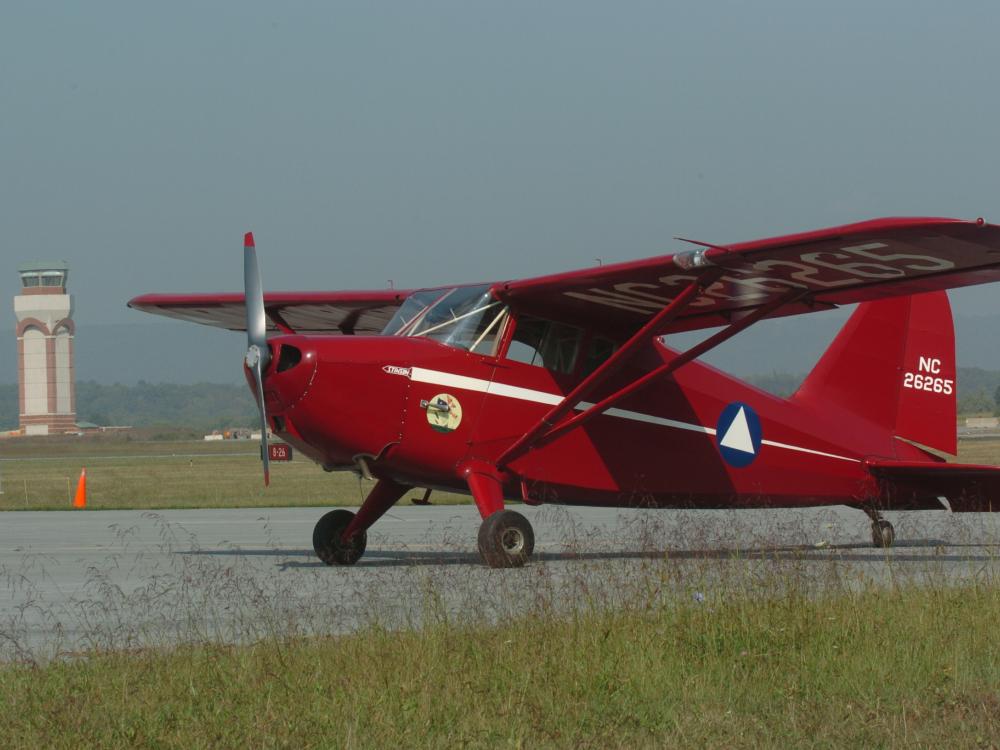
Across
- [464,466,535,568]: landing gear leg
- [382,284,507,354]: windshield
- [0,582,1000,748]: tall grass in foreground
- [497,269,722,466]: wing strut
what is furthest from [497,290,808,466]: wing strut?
[0,582,1000,748]: tall grass in foreground

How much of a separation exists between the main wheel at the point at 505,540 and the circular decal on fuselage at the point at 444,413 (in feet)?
2.93

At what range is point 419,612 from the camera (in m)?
9.12

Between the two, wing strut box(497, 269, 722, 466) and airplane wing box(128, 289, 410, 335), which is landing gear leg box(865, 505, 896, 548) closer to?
wing strut box(497, 269, 722, 466)

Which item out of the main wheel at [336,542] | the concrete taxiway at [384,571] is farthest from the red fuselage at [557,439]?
the main wheel at [336,542]

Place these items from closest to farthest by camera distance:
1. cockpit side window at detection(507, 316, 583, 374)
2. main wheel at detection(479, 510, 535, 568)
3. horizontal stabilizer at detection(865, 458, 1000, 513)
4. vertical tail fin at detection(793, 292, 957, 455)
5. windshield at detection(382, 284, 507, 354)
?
main wheel at detection(479, 510, 535, 568) < windshield at detection(382, 284, 507, 354) < cockpit side window at detection(507, 316, 583, 374) < horizontal stabilizer at detection(865, 458, 1000, 513) < vertical tail fin at detection(793, 292, 957, 455)

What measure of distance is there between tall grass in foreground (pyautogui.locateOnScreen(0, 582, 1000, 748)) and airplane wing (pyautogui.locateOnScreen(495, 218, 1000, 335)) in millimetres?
4051

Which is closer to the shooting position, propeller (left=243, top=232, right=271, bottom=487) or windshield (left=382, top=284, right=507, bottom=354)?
propeller (left=243, top=232, right=271, bottom=487)


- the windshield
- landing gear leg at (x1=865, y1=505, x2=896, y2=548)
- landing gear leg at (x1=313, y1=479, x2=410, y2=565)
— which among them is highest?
the windshield

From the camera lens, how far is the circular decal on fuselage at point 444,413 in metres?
12.4

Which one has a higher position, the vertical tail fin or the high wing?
the high wing

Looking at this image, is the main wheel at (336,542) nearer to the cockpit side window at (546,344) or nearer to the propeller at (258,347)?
the propeller at (258,347)

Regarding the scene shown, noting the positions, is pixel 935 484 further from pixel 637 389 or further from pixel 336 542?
pixel 336 542

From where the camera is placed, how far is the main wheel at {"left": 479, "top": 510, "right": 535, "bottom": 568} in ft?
39.7

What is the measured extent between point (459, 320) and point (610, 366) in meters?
1.46
